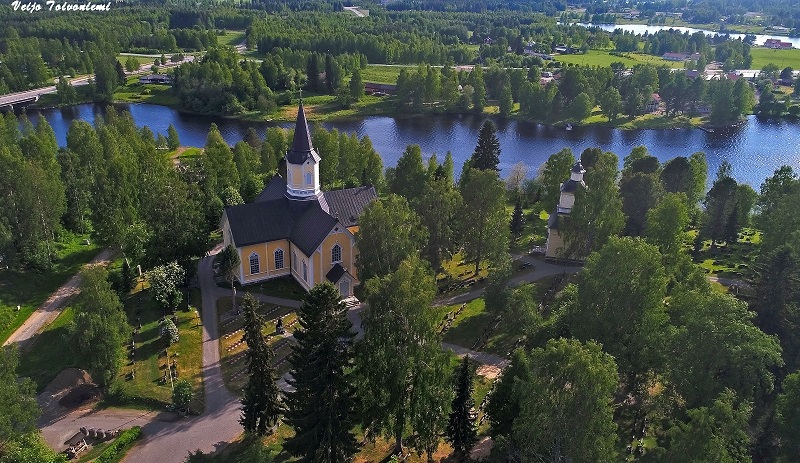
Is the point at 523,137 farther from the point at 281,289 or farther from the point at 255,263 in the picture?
the point at 255,263

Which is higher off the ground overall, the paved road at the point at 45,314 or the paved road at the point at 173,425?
the paved road at the point at 45,314

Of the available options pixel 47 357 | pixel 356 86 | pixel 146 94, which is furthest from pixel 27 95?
pixel 47 357

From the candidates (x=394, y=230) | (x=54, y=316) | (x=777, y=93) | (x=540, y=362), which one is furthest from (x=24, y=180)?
(x=777, y=93)

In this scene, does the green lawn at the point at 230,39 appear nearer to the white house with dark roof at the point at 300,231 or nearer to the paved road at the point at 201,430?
the white house with dark roof at the point at 300,231

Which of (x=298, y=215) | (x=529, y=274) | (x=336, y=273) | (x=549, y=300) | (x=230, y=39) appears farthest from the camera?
(x=230, y=39)

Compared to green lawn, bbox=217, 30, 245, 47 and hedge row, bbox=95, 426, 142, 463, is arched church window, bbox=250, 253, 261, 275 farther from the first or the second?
green lawn, bbox=217, 30, 245, 47

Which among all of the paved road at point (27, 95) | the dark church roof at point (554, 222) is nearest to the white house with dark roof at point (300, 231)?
the dark church roof at point (554, 222)
